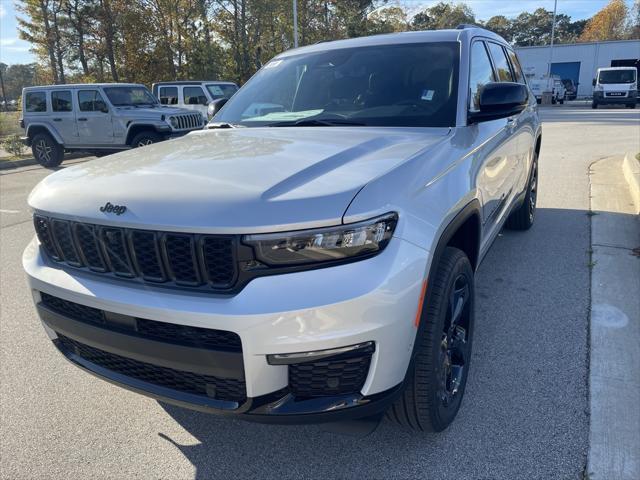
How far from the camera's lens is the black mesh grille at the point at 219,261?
1783 mm

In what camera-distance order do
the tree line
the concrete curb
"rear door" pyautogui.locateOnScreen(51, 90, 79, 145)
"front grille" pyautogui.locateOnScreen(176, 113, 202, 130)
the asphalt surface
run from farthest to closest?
the tree line
"rear door" pyautogui.locateOnScreen(51, 90, 79, 145)
"front grille" pyautogui.locateOnScreen(176, 113, 202, 130)
the concrete curb
the asphalt surface

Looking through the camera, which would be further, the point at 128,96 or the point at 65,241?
the point at 128,96

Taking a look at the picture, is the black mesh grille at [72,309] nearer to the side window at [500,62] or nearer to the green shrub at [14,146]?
the side window at [500,62]

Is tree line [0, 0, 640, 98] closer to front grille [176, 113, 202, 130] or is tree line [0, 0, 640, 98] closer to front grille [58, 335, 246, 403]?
front grille [176, 113, 202, 130]

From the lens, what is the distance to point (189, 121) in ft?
41.9

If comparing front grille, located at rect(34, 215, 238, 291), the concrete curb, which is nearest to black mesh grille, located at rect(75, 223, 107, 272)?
front grille, located at rect(34, 215, 238, 291)

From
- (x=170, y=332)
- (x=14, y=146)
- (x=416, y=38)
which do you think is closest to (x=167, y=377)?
(x=170, y=332)

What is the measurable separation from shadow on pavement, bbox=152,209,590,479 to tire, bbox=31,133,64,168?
12509mm

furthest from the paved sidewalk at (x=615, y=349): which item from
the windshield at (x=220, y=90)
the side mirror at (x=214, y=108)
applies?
A: the windshield at (x=220, y=90)

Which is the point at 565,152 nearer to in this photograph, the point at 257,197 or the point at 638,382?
the point at 638,382

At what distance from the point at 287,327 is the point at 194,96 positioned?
599 inches

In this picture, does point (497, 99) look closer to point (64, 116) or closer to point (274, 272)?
point (274, 272)

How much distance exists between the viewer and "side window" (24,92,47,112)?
13.2 metres

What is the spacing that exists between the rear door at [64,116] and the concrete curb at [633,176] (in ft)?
39.7
